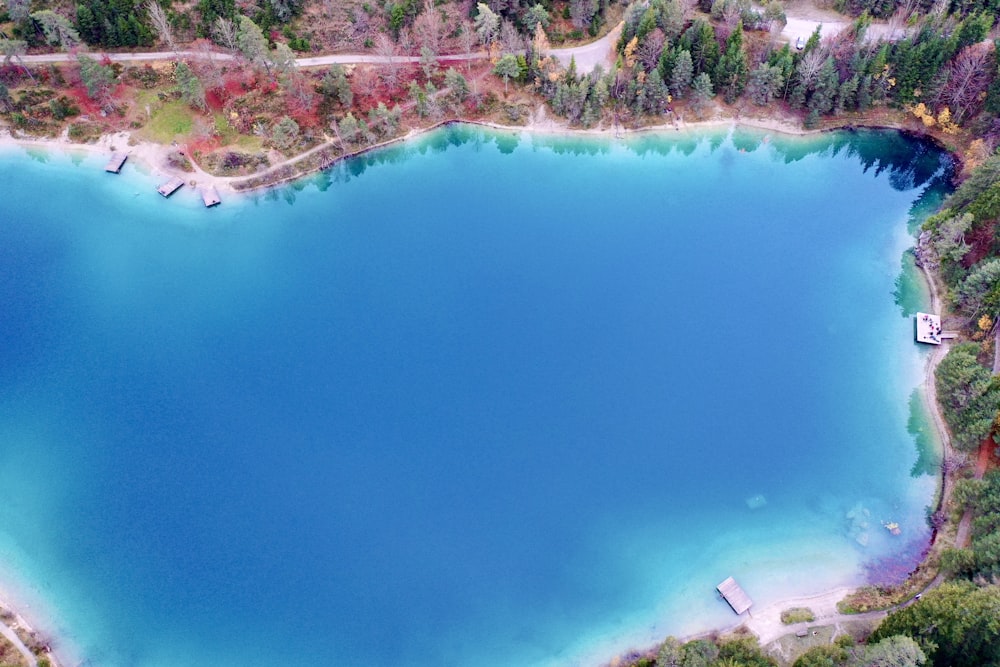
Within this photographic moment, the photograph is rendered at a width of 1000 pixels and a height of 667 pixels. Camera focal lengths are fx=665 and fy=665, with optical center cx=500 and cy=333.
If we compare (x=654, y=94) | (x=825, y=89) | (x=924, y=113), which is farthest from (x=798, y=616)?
(x=924, y=113)

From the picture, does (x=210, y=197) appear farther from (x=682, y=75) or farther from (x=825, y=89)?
(x=825, y=89)

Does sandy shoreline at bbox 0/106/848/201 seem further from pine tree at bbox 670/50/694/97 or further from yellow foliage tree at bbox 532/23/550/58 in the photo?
yellow foliage tree at bbox 532/23/550/58

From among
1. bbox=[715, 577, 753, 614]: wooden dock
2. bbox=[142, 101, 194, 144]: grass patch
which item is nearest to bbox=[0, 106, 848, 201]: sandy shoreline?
bbox=[142, 101, 194, 144]: grass patch

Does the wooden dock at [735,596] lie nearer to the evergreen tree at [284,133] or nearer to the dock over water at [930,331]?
the dock over water at [930,331]

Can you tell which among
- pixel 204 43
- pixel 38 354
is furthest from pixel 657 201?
pixel 38 354

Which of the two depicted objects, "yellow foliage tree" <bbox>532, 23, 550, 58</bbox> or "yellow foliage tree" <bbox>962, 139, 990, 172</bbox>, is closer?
"yellow foliage tree" <bbox>962, 139, 990, 172</bbox>

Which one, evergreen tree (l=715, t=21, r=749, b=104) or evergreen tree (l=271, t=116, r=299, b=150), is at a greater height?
evergreen tree (l=271, t=116, r=299, b=150)
